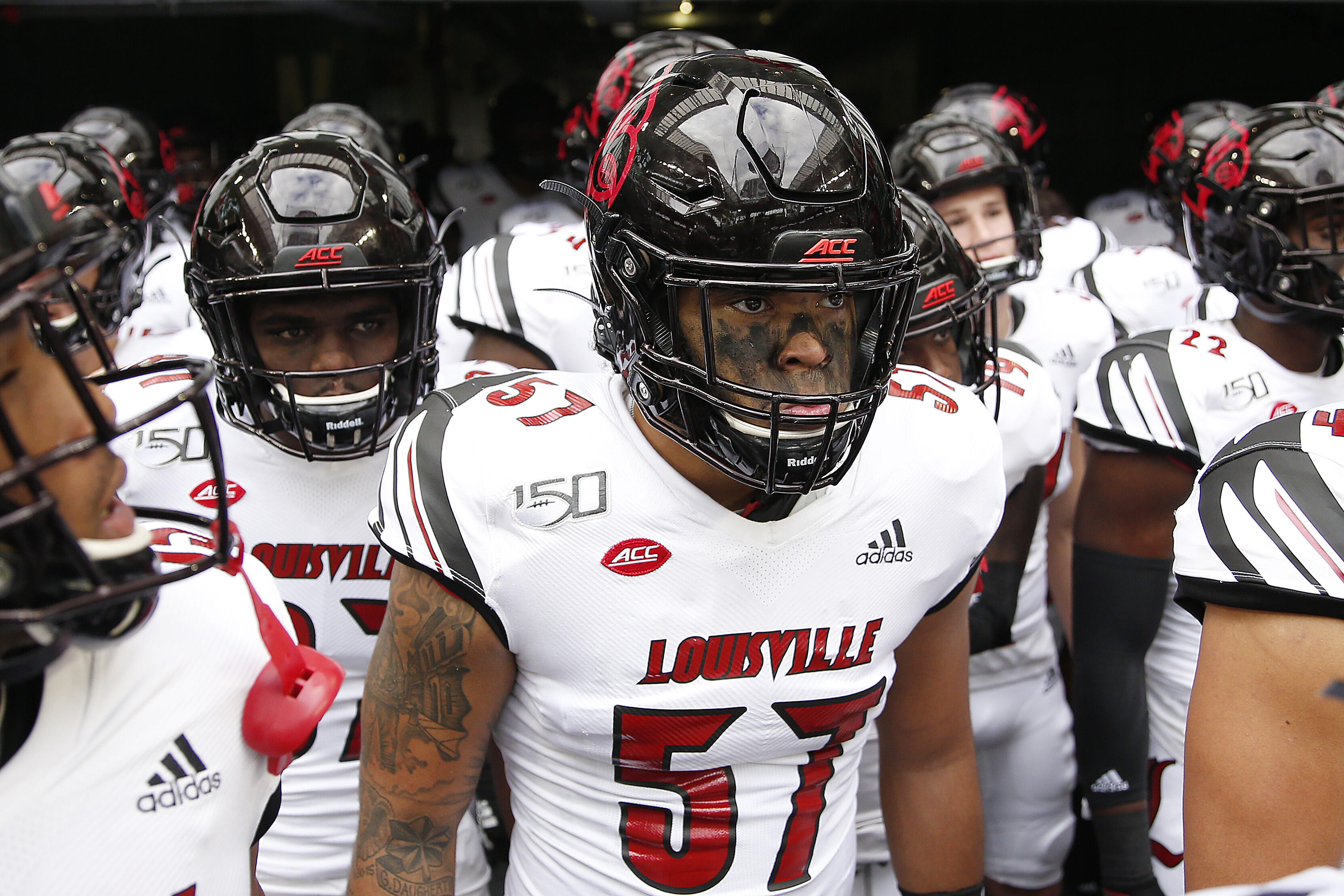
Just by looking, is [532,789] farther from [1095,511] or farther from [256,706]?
[1095,511]

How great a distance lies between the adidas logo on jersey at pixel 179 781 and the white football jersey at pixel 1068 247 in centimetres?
408

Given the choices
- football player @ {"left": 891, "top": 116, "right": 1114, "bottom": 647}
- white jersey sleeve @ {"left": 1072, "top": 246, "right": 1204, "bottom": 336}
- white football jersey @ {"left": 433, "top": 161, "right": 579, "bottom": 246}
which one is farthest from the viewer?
white football jersey @ {"left": 433, "top": 161, "right": 579, "bottom": 246}

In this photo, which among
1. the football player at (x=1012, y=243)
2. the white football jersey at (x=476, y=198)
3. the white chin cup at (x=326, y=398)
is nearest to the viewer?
the white chin cup at (x=326, y=398)

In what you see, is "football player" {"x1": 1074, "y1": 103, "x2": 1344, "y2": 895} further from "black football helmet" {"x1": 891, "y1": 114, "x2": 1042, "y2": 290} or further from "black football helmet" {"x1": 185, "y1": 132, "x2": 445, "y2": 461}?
"black football helmet" {"x1": 185, "y1": 132, "x2": 445, "y2": 461}

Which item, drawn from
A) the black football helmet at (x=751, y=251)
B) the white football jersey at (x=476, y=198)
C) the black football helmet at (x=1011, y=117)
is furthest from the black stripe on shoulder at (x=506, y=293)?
the white football jersey at (x=476, y=198)

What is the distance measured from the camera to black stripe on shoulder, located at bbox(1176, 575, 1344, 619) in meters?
1.37

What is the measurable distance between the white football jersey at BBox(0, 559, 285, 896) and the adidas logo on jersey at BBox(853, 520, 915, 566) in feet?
2.73

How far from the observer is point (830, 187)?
1.49 meters

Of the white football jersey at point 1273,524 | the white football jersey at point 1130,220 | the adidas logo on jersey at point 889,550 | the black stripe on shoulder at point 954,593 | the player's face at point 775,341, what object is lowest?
the white football jersey at point 1130,220

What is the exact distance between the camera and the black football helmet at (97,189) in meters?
2.96

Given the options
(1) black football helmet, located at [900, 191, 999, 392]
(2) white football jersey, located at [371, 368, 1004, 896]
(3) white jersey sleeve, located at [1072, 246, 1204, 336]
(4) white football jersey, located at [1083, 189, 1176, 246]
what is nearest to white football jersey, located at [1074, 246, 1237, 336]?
(3) white jersey sleeve, located at [1072, 246, 1204, 336]

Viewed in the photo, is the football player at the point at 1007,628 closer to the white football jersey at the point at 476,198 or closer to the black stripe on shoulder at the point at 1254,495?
the black stripe on shoulder at the point at 1254,495

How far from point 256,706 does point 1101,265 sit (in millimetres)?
4091

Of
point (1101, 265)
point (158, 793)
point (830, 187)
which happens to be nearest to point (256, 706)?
point (158, 793)
